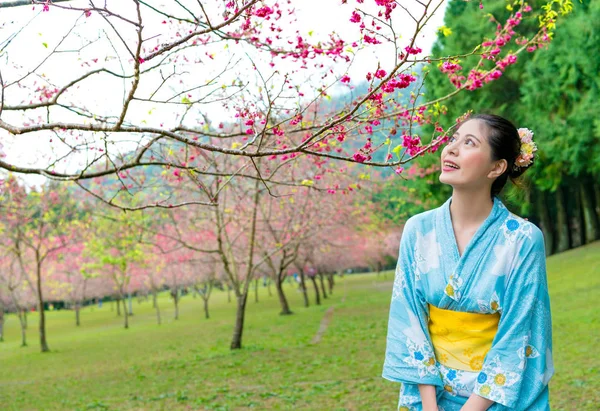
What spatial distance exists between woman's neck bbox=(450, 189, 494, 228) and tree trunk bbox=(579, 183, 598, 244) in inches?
919

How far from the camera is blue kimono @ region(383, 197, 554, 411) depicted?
2281 mm

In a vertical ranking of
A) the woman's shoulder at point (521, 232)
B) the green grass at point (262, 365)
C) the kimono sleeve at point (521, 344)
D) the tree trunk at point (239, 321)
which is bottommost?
the green grass at point (262, 365)

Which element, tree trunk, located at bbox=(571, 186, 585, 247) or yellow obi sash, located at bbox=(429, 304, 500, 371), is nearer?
yellow obi sash, located at bbox=(429, 304, 500, 371)

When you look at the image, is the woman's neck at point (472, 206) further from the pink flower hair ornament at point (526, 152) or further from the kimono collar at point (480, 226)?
the pink flower hair ornament at point (526, 152)

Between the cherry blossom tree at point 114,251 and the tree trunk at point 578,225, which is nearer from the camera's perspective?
the cherry blossom tree at point 114,251

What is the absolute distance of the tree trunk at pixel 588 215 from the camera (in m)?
23.8

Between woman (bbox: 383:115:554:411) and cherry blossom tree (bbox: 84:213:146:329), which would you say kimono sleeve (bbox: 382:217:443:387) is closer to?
woman (bbox: 383:115:554:411)

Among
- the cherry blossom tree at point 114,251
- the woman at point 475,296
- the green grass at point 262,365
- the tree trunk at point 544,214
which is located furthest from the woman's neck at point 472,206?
the tree trunk at point 544,214

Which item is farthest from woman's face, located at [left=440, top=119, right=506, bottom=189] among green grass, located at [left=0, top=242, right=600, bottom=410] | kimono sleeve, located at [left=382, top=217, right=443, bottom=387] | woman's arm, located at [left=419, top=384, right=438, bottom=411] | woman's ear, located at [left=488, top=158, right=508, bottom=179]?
green grass, located at [left=0, top=242, right=600, bottom=410]

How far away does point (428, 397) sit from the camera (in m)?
2.38

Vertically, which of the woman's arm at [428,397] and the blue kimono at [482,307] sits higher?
the blue kimono at [482,307]

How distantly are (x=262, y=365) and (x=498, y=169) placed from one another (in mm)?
10111

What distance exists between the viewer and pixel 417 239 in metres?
2.57

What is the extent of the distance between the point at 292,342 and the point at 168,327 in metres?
12.3
